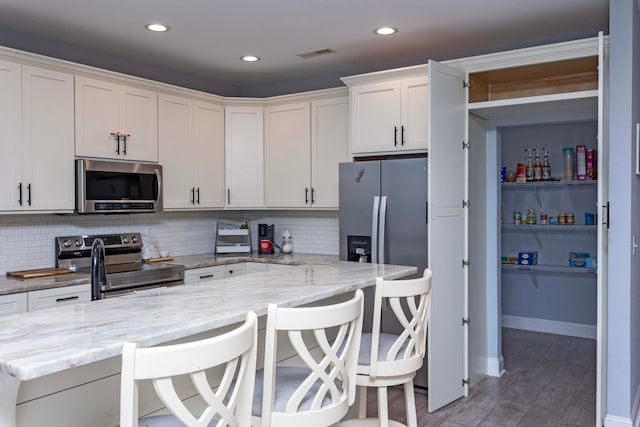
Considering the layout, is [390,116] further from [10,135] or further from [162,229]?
[10,135]

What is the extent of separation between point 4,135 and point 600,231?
3.74 m

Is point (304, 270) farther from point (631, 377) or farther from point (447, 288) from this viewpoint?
point (631, 377)

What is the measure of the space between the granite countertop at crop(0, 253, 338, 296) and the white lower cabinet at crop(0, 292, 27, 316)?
3 cm

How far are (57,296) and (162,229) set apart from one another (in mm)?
1560

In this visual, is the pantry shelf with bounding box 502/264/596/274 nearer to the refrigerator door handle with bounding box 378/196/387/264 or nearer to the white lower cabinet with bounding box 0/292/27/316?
the refrigerator door handle with bounding box 378/196/387/264

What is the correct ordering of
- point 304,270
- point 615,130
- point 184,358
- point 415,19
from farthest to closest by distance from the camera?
point 415,19, point 615,130, point 304,270, point 184,358

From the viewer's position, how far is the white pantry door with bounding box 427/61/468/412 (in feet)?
11.5

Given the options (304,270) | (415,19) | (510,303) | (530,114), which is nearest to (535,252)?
(510,303)

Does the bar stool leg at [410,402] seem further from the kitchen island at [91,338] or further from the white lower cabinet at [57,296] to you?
the white lower cabinet at [57,296]

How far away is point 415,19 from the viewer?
363 centimetres

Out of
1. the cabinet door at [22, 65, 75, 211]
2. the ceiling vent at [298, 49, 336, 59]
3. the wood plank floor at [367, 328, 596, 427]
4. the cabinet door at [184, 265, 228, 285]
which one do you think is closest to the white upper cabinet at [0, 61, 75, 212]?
the cabinet door at [22, 65, 75, 211]

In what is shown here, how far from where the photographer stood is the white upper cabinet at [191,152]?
4.46 m

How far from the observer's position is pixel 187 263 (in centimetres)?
438

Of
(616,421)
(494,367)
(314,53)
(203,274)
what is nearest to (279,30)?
(314,53)
